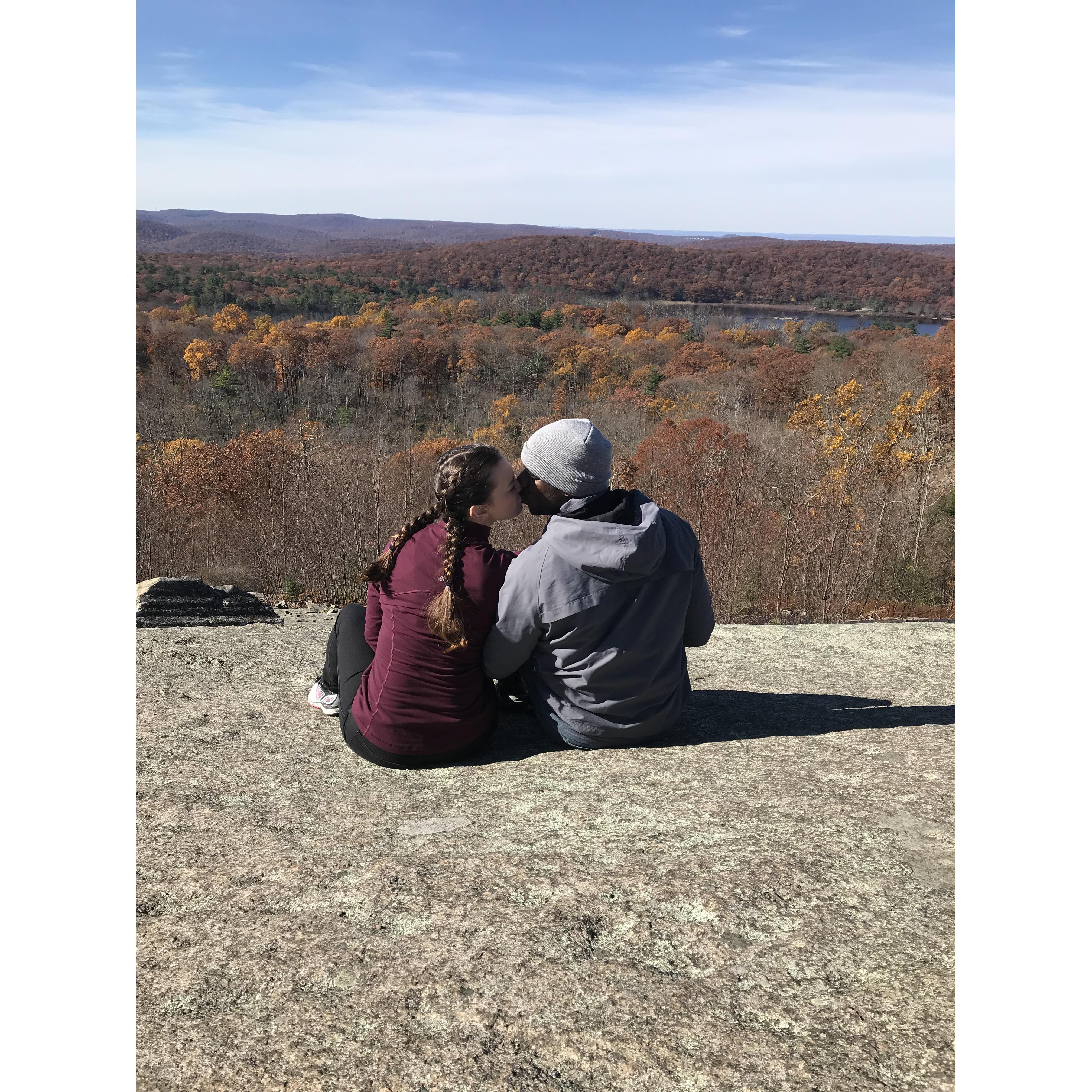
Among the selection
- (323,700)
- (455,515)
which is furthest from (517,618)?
(323,700)

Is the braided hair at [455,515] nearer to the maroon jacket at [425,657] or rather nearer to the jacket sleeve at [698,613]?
the maroon jacket at [425,657]

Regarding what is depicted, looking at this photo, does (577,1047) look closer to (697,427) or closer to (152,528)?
(152,528)

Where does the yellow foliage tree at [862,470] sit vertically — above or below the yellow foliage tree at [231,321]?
below

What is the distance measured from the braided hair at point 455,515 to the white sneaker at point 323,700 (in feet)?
2.75

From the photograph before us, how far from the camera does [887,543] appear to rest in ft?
38.5

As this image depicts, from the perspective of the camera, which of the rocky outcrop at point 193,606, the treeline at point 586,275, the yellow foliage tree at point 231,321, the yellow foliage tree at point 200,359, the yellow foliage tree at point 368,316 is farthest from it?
the treeline at point 586,275

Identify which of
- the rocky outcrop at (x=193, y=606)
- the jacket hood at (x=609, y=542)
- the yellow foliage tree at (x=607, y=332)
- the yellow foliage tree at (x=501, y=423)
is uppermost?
the yellow foliage tree at (x=607, y=332)

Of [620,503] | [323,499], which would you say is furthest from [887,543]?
[620,503]

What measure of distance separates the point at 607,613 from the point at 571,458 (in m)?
0.47

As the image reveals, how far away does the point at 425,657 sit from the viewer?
8.74 ft

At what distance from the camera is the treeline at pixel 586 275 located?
68750mm

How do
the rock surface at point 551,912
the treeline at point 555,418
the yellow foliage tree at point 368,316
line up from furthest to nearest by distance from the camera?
the yellow foliage tree at point 368,316, the treeline at point 555,418, the rock surface at point 551,912

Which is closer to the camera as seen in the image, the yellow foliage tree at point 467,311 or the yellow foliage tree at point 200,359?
the yellow foliage tree at point 200,359

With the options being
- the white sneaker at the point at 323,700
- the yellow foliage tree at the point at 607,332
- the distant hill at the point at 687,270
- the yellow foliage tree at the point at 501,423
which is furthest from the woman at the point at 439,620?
the distant hill at the point at 687,270
